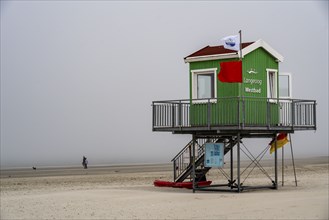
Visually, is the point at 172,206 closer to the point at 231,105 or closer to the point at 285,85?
the point at 231,105

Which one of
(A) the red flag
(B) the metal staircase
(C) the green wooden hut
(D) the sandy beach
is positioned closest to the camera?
(D) the sandy beach

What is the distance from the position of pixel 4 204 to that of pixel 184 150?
8.61 m

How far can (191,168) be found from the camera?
100 ft

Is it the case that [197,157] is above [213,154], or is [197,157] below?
below

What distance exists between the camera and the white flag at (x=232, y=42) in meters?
27.5

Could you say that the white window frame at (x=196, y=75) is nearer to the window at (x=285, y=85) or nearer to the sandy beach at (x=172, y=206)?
the window at (x=285, y=85)

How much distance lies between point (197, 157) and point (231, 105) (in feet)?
12.5

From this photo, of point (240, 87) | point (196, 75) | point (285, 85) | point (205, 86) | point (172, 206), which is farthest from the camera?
point (285, 85)

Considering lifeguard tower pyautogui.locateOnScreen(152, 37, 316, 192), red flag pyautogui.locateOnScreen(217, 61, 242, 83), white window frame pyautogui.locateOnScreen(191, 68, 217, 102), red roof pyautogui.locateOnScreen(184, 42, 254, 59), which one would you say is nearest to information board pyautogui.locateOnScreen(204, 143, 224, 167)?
lifeguard tower pyautogui.locateOnScreen(152, 37, 316, 192)

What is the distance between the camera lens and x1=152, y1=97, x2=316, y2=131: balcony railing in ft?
90.3

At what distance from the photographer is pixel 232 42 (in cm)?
2758

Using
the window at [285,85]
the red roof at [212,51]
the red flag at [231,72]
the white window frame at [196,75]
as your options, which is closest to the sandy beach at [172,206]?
the white window frame at [196,75]

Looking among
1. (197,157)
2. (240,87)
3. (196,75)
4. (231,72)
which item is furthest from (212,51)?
(197,157)

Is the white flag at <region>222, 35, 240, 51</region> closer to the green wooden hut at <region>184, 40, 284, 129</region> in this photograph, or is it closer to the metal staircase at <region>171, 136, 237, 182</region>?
the green wooden hut at <region>184, 40, 284, 129</region>
